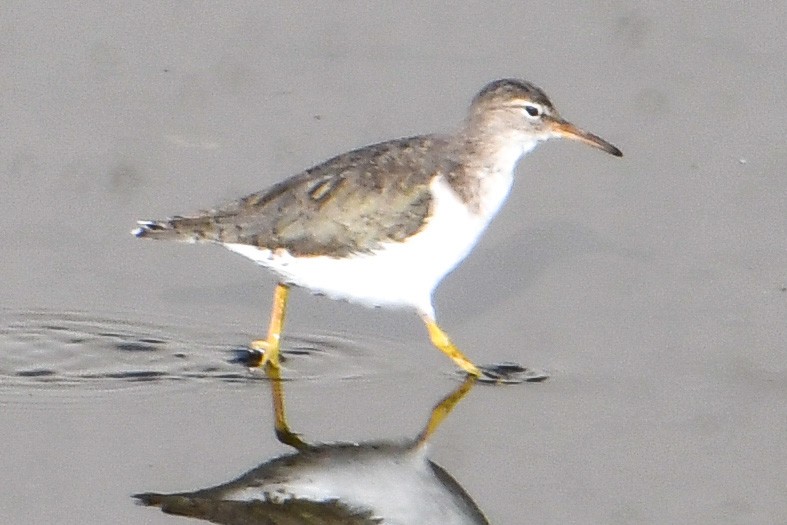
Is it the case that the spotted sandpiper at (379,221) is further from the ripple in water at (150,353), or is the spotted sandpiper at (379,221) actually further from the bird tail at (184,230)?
the ripple in water at (150,353)

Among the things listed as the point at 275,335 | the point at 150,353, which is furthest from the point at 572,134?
the point at 150,353

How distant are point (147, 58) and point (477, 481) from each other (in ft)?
20.1

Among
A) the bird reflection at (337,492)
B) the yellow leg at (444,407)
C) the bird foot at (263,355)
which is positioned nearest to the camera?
the bird reflection at (337,492)

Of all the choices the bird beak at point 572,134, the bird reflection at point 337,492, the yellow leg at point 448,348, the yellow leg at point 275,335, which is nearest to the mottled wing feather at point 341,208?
the yellow leg at point 275,335

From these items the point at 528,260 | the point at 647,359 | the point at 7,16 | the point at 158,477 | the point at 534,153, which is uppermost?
the point at 7,16

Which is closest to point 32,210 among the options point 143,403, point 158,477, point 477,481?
point 143,403

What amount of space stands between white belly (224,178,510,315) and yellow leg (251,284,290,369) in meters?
0.42

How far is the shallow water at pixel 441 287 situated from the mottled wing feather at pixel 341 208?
777mm

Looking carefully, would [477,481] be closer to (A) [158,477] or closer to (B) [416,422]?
(B) [416,422]

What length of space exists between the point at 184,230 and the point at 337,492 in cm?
221

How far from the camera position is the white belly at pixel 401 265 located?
10.3m

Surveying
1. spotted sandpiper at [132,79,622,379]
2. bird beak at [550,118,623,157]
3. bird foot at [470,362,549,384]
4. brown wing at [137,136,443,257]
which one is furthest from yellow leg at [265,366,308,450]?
bird beak at [550,118,623,157]

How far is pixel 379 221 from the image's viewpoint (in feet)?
34.1

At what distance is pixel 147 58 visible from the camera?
14.2 m
